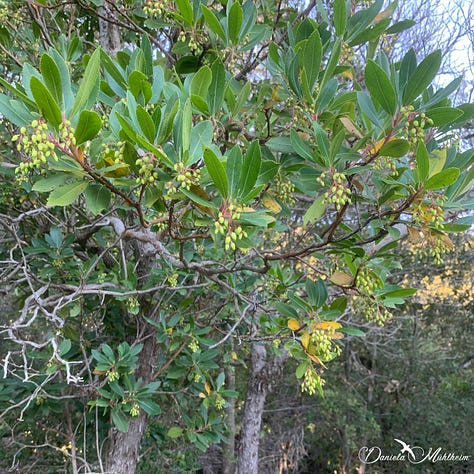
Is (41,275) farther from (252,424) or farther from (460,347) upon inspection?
(460,347)

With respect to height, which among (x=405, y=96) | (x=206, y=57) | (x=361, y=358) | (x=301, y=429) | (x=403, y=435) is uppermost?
(x=206, y=57)

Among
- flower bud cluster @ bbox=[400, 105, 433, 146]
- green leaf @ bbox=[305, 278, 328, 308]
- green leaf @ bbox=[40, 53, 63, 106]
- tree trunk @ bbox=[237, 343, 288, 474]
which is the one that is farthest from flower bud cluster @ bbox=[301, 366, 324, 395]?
tree trunk @ bbox=[237, 343, 288, 474]

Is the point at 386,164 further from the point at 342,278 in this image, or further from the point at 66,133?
the point at 66,133

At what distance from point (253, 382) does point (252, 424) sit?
472 mm

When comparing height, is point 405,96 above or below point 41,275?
above

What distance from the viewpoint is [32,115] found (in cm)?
106

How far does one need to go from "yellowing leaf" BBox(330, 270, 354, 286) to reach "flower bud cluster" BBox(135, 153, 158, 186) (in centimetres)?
94

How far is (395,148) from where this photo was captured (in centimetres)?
125

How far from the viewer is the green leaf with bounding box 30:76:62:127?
36.9 inches

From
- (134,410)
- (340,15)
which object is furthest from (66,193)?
(134,410)

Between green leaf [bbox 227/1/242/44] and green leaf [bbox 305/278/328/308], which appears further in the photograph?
green leaf [bbox 305/278/328/308]

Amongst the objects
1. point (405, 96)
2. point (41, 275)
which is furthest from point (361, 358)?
point (405, 96)

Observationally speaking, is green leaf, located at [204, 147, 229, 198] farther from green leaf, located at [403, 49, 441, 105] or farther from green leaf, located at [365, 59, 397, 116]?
green leaf, located at [403, 49, 441, 105]

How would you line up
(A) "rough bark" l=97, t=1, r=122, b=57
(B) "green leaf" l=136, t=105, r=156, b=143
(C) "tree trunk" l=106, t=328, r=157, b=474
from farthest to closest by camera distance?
(A) "rough bark" l=97, t=1, r=122, b=57, (C) "tree trunk" l=106, t=328, r=157, b=474, (B) "green leaf" l=136, t=105, r=156, b=143
